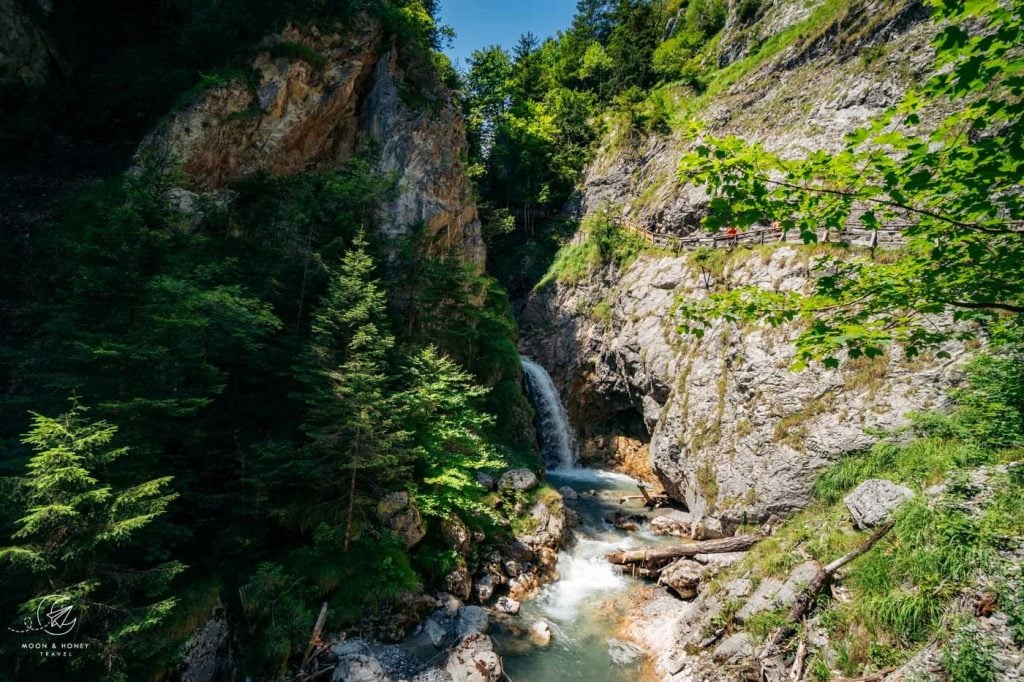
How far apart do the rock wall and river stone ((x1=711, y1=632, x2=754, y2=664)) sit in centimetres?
480

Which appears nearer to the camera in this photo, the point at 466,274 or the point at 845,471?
the point at 845,471

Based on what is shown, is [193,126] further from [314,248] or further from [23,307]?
[23,307]

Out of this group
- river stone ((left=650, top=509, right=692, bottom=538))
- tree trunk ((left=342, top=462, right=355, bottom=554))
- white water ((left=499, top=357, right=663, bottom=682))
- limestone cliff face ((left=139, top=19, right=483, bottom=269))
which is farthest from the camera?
limestone cliff face ((left=139, top=19, right=483, bottom=269))

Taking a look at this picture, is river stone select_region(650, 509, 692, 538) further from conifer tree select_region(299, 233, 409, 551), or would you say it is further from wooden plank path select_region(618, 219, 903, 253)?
wooden plank path select_region(618, 219, 903, 253)

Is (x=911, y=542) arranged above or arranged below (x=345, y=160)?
below

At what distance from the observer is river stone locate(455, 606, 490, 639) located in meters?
9.40

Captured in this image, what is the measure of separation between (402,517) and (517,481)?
523 centimetres

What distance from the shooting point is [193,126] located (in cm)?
1538

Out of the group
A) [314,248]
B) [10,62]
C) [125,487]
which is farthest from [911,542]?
[10,62]

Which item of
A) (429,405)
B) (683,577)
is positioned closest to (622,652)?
(683,577)

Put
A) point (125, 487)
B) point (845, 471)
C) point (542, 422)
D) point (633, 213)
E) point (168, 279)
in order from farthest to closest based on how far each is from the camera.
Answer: point (633, 213), point (542, 422), point (845, 471), point (168, 279), point (125, 487)

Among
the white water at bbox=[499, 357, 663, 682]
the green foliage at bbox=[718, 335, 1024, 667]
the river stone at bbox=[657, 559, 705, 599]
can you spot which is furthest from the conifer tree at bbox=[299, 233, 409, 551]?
the green foliage at bbox=[718, 335, 1024, 667]

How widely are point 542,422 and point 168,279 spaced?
65.9 ft

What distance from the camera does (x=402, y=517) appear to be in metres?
10.8
